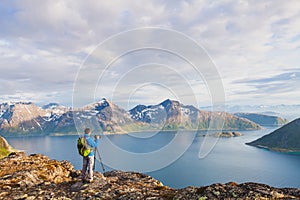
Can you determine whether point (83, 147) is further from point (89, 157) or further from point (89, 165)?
point (89, 165)

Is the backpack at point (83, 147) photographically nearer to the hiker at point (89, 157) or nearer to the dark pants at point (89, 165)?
the hiker at point (89, 157)

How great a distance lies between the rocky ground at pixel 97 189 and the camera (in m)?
16.0

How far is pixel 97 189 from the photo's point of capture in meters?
18.9

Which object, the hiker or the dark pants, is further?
the dark pants

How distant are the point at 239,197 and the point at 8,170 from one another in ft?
73.3

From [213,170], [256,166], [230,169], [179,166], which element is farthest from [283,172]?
[179,166]

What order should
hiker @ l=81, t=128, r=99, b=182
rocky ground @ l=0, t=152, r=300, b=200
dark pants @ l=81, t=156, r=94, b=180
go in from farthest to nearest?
dark pants @ l=81, t=156, r=94, b=180 < hiker @ l=81, t=128, r=99, b=182 < rocky ground @ l=0, t=152, r=300, b=200

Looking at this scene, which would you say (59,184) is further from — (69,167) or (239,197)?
(239,197)

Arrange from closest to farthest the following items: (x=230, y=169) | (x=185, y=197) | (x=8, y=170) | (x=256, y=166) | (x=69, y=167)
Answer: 1. (x=185, y=197)
2. (x=8, y=170)
3. (x=69, y=167)
4. (x=230, y=169)
5. (x=256, y=166)

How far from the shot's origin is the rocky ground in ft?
52.3

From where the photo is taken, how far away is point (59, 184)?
20.7 meters

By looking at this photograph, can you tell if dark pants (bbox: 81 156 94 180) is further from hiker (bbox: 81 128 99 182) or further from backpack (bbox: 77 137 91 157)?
backpack (bbox: 77 137 91 157)

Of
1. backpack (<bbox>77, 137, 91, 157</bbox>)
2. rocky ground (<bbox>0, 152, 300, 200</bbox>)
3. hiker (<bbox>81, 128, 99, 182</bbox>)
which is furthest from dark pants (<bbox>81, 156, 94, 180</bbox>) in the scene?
rocky ground (<bbox>0, 152, 300, 200</bbox>)

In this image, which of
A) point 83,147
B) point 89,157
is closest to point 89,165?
point 89,157
